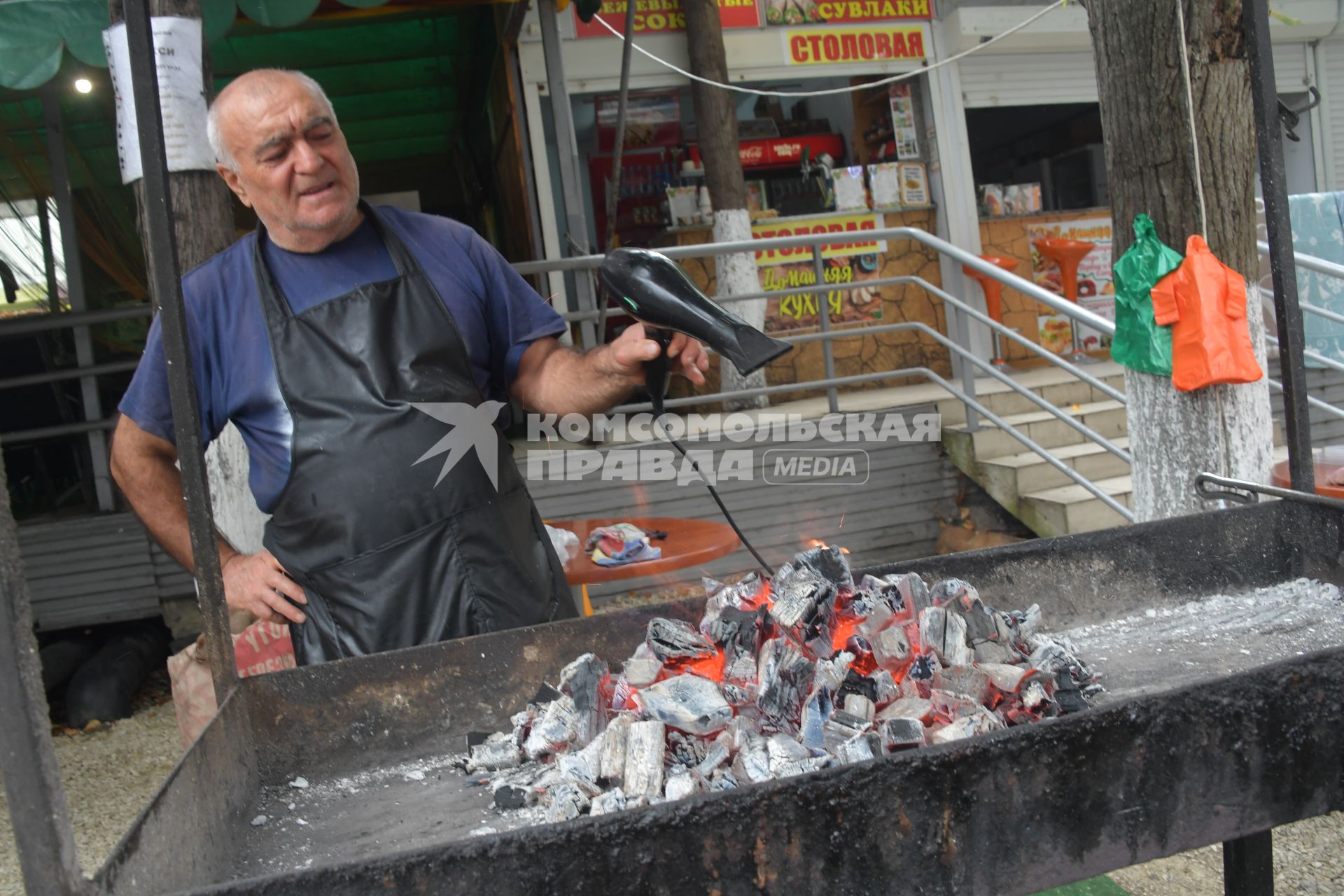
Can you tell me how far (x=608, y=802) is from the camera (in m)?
1.37

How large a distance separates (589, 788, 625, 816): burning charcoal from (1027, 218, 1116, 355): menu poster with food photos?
7629mm

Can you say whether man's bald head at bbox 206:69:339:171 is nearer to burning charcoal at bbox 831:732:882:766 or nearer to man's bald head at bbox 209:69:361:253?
man's bald head at bbox 209:69:361:253

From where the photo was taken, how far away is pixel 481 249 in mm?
2188

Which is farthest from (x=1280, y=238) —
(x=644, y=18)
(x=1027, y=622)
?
(x=644, y=18)

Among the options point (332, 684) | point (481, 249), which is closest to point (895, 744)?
point (332, 684)

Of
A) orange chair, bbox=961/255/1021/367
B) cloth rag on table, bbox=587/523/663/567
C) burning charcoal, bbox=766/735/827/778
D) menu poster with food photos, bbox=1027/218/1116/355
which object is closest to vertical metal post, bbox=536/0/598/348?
cloth rag on table, bbox=587/523/663/567

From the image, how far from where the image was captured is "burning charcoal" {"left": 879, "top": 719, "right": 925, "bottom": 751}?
53.6 inches

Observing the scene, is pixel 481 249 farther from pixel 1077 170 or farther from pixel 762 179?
pixel 1077 170

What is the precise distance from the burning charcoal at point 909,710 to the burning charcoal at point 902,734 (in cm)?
9

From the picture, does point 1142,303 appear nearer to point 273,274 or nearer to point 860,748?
point 860,748

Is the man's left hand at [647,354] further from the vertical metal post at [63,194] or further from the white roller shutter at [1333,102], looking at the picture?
the white roller shutter at [1333,102]

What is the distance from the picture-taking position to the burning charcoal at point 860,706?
4.94 ft

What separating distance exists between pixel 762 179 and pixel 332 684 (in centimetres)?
682

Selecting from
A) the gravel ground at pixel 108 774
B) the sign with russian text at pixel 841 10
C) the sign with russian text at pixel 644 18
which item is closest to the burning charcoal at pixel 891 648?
the gravel ground at pixel 108 774
